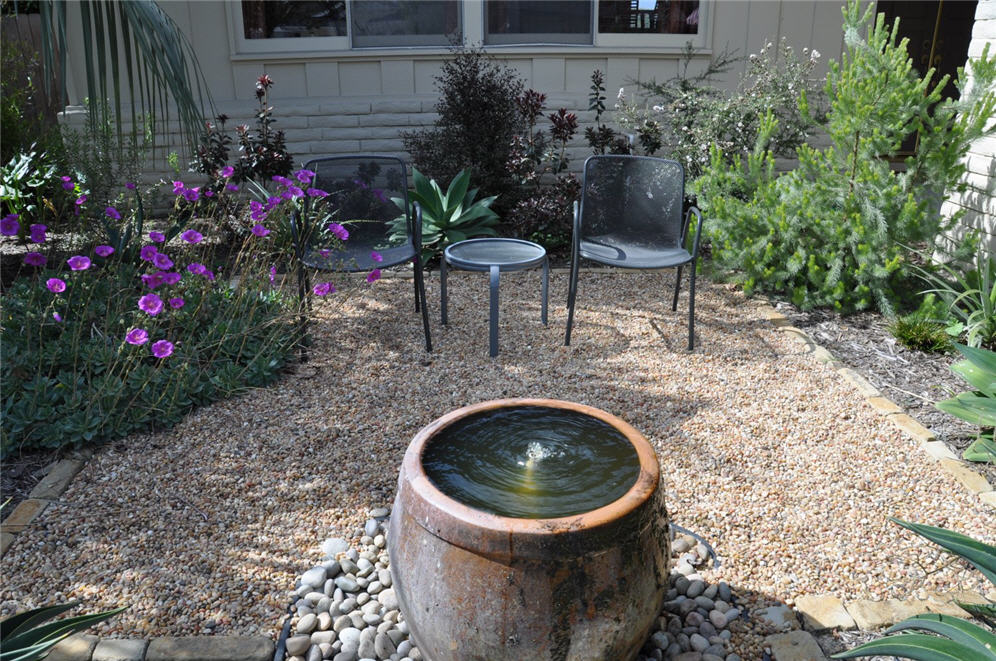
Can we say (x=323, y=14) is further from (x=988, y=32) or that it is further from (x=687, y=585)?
(x=687, y=585)

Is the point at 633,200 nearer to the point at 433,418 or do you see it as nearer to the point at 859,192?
the point at 859,192

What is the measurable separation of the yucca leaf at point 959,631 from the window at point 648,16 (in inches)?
238

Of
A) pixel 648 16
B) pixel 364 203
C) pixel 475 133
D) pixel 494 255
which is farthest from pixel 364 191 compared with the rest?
pixel 648 16

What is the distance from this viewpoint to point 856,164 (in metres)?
4.30

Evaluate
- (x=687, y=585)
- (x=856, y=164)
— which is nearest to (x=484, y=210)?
(x=856, y=164)

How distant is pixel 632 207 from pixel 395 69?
337cm

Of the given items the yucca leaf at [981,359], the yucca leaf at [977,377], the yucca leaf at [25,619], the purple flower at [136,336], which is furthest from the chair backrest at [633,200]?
the yucca leaf at [25,619]

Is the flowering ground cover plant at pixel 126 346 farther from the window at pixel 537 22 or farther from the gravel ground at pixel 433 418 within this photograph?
the window at pixel 537 22

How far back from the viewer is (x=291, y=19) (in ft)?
21.8

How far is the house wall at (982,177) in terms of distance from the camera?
4.28 m

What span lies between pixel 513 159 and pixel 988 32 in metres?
3.02

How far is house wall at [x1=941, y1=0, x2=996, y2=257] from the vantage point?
168 inches

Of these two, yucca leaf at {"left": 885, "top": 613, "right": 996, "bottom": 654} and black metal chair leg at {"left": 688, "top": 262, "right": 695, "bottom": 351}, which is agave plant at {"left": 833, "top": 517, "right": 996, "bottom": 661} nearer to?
yucca leaf at {"left": 885, "top": 613, "right": 996, "bottom": 654}

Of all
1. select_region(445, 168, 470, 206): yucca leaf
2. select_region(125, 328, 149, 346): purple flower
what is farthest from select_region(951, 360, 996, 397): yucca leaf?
select_region(445, 168, 470, 206): yucca leaf
